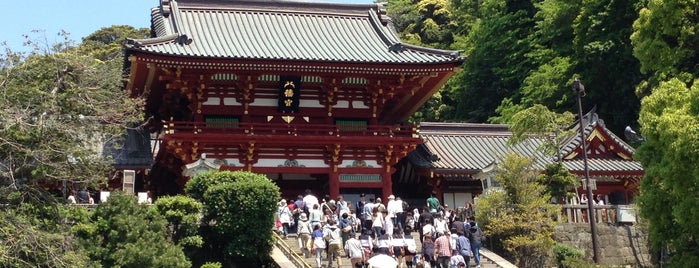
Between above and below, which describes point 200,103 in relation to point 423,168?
above

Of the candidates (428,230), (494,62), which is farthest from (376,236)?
(494,62)

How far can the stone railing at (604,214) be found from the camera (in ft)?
81.7

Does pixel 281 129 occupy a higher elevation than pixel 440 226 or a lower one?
higher

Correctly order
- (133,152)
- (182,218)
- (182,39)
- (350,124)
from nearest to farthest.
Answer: (182,218) < (182,39) < (133,152) < (350,124)

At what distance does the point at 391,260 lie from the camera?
56.5 feet

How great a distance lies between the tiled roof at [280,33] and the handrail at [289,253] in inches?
312

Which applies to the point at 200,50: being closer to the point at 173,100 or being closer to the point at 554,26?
the point at 173,100

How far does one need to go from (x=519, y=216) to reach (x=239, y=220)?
7.70 metres

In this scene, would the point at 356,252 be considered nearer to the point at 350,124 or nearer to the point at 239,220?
the point at 239,220

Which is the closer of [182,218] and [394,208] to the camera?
[182,218]

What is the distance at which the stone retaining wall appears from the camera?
24.2m

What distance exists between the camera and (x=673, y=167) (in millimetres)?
17953

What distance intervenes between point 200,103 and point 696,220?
1627 centimetres

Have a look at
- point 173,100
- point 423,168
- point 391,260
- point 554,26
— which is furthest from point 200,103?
point 554,26
